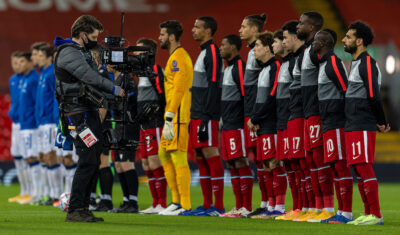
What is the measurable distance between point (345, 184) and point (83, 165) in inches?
116

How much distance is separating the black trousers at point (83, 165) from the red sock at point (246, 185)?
2.39 m

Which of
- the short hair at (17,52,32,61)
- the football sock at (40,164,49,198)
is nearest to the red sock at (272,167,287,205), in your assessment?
the football sock at (40,164,49,198)

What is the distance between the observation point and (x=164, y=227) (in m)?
8.69

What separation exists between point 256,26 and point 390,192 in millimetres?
7633

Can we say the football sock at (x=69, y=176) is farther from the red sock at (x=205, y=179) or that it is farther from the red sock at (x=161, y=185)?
the red sock at (x=205, y=179)

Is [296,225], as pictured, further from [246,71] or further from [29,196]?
[29,196]

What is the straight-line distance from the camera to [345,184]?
9281 millimetres

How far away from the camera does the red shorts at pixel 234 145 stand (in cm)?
1078

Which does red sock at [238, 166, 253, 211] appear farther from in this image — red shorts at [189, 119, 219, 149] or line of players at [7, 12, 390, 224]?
red shorts at [189, 119, 219, 149]

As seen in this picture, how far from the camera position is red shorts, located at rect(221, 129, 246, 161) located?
10.8 m

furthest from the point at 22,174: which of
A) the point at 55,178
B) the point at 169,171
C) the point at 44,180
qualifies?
the point at 169,171

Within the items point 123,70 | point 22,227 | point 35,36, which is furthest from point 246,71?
point 35,36

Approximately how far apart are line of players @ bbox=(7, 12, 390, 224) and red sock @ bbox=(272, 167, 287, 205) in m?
0.01

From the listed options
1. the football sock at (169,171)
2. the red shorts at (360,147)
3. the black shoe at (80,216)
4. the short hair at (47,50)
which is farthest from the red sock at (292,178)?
the short hair at (47,50)
